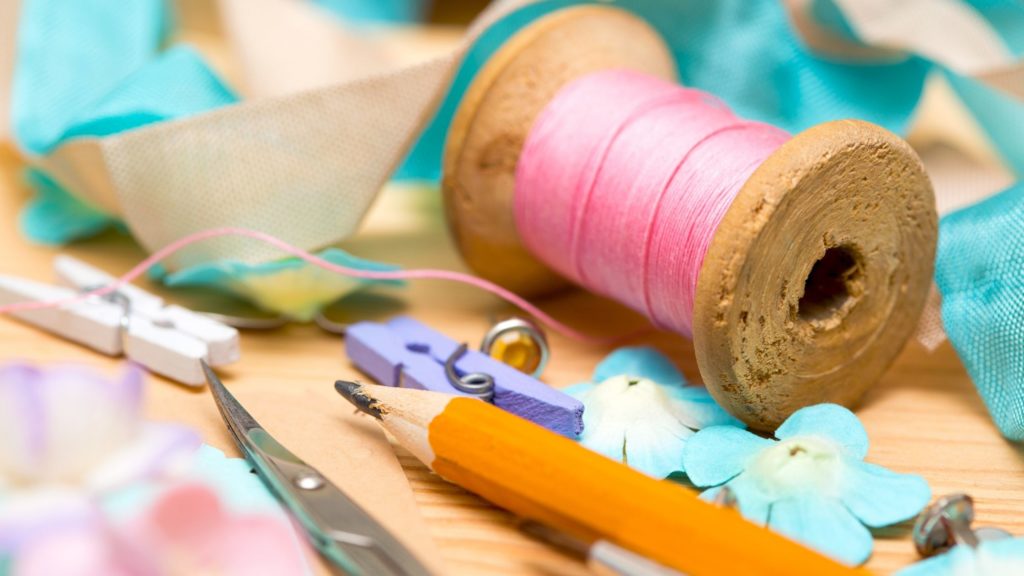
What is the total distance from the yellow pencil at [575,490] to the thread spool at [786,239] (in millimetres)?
179

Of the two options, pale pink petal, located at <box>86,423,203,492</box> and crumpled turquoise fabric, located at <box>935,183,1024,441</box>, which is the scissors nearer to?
pale pink petal, located at <box>86,423,203,492</box>

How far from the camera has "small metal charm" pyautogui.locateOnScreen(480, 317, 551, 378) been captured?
94 centimetres

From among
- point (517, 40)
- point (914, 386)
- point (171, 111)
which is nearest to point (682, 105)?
point (517, 40)

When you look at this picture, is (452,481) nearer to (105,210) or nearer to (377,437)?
(377,437)

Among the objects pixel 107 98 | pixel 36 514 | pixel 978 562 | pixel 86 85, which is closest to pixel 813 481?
pixel 978 562

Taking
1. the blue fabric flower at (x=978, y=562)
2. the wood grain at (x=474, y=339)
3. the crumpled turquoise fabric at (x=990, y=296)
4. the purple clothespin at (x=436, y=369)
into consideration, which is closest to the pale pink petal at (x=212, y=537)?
the wood grain at (x=474, y=339)

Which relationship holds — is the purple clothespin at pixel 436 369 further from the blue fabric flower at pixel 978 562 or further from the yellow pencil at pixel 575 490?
the blue fabric flower at pixel 978 562

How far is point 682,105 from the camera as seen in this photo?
994 mm

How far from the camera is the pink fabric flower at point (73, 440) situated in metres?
0.61

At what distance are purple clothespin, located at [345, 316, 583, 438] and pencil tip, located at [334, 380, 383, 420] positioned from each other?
86 millimetres

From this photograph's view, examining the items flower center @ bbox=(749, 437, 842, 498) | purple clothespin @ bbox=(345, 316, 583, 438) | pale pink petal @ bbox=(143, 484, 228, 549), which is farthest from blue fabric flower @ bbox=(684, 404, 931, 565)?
pale pink petal @ bbox=(143, 484, 228, 549)

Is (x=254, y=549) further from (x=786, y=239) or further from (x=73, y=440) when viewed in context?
(x=786, y=239)

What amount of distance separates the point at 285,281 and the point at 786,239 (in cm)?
47

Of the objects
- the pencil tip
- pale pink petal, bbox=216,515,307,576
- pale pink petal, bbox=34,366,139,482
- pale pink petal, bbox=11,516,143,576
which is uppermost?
the pencil tip
